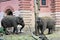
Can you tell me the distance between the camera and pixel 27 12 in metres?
27.6

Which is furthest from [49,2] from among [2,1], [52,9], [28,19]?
[2,1]

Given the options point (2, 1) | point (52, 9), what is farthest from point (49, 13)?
point (2, 1)

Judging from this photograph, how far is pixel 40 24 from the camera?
18797 millimetres

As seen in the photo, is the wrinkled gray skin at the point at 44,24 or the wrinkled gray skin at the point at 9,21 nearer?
the wrinkled gray skin at the point at 44,24

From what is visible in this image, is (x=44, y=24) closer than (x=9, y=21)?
Yes

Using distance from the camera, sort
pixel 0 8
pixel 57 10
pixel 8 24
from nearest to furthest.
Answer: pixel 8 24, pixel 57 10, pixel 0 8

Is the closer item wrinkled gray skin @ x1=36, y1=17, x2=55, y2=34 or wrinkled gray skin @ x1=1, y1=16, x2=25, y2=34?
wrinkled gray skin @ x1=36, y1=17, x2=55, y2=34

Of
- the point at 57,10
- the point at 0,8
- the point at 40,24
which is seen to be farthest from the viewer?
the point at 0,8

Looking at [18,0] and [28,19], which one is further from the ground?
[18,0]

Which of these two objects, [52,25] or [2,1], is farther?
[2,1]

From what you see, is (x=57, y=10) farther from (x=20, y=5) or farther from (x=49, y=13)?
(x=20, y=5)

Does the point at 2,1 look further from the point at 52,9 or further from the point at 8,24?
the point at 8,24

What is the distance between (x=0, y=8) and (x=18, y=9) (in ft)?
9.92

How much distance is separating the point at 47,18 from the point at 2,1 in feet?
37.8
